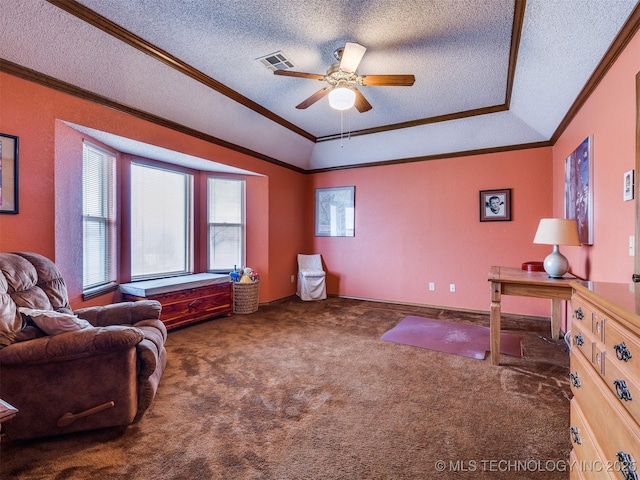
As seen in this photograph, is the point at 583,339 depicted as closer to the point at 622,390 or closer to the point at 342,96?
the point at 622,390

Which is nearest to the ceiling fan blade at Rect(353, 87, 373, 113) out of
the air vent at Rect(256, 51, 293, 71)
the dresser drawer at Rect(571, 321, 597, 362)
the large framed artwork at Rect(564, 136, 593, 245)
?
the air vent at Rect(256, 51, 293, 71)

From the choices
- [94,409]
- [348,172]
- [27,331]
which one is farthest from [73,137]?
[348,172]

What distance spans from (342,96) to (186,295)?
9.57 feet

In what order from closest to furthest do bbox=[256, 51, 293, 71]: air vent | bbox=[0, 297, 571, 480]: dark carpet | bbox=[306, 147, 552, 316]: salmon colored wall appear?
1. bbox=[0, 297, 571, 480]: dark carpet
2. bbox=[256, 51, 293, 71]: air vent
3. bbox=[306, 147, 552, 316]: salmon colored wall

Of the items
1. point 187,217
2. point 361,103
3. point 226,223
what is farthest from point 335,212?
point 361,103

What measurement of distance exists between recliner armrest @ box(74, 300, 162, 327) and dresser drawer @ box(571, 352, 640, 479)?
2.71 metres

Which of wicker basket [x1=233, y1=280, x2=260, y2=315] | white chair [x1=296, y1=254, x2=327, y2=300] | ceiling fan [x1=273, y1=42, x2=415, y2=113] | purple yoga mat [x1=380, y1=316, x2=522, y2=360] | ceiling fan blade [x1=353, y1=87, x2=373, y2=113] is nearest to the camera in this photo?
ceiling fan [x1=273, y1=42, x2=415, y2=113]

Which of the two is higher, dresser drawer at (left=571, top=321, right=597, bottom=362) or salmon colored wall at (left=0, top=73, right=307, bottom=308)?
salmon colored wall at (left=0, top=73, right=307, bottom=308)

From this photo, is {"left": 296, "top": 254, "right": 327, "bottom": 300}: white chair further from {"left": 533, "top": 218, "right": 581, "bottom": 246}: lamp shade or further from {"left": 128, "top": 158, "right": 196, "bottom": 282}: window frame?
{"left": 533, "top": 218, "right": 581, "bottom": 246}: lamp shade

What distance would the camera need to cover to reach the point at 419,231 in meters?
4.82

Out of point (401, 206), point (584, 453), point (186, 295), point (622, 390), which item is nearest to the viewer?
point (622, 390)

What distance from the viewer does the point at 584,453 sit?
1.10 meters

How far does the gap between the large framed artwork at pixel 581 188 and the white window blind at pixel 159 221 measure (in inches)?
182

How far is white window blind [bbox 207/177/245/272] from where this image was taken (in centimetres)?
473
